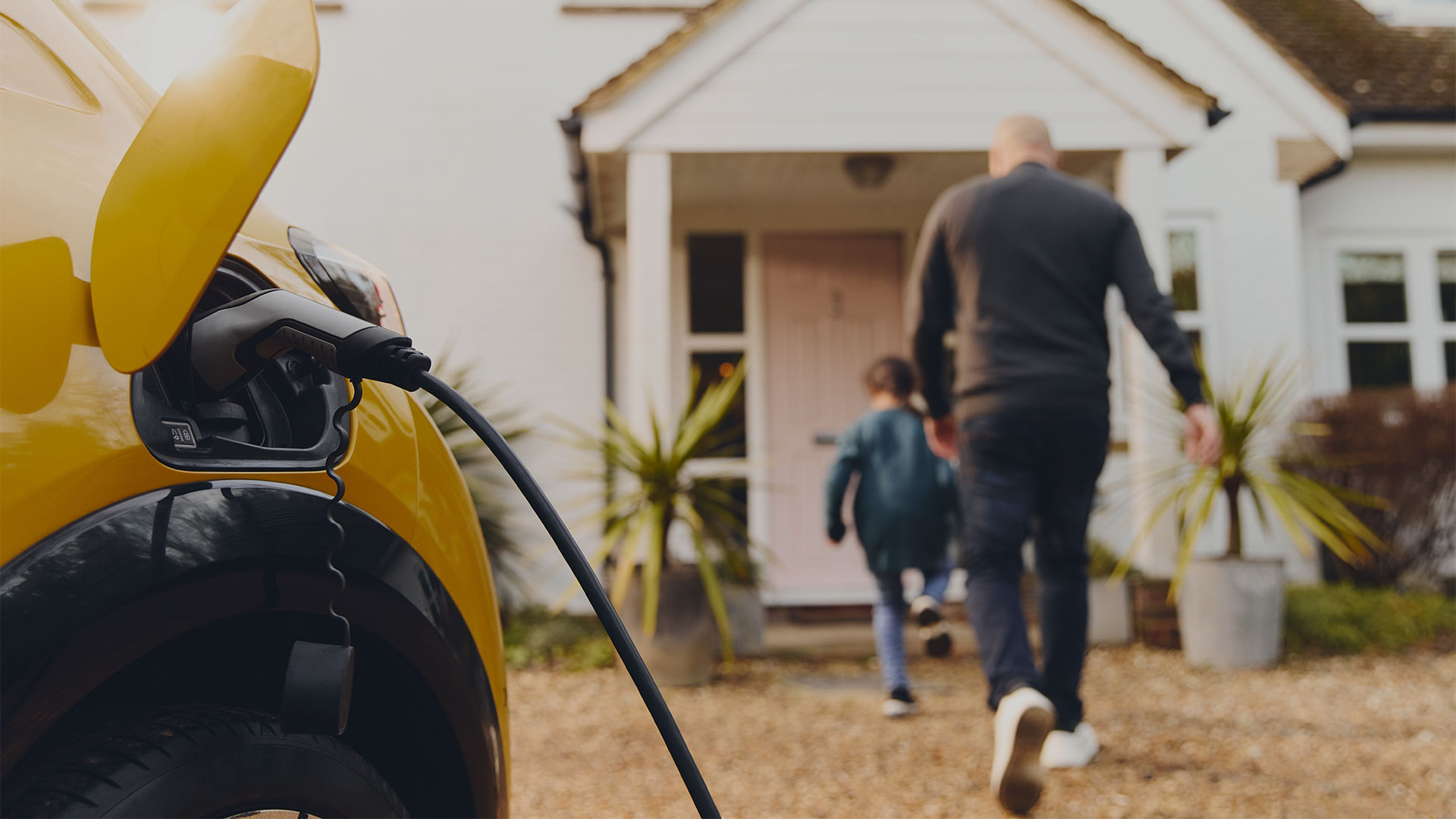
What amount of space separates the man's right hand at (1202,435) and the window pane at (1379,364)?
544 centimetres

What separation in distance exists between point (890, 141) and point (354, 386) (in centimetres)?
466

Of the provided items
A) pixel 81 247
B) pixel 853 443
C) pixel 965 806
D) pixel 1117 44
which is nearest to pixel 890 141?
pixel 1117 44

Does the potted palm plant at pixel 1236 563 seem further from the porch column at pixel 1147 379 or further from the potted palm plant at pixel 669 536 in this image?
the potted palm plant at pixel 669 536

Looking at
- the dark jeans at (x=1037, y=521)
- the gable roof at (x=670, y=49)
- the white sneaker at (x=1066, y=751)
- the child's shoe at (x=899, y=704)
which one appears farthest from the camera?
the gable roof at (x=670, y=49)

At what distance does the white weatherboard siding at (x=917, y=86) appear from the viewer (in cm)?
519

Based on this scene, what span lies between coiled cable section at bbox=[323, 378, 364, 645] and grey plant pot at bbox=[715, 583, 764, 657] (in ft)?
13.5

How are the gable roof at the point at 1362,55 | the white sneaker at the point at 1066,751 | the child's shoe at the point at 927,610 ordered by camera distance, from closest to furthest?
the white sneaker at the point at 1066,751
the child's shoe at the point at 927,610
the gable roof at the point at 1362,55

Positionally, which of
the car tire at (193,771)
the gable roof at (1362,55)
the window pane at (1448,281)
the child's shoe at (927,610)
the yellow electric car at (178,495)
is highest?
the gable roof at (1362,55)

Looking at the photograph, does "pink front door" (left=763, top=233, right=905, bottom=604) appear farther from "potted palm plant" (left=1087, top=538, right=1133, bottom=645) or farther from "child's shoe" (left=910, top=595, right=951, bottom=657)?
"child's shoe" (left=910, top=595, right=951, bottom=657)

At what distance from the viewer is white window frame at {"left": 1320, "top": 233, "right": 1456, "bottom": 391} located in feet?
24.0

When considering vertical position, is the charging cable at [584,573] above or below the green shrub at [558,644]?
above

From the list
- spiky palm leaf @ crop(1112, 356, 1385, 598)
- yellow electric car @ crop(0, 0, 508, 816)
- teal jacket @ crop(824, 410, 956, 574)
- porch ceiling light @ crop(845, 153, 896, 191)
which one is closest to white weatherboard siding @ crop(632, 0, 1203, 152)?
porch ceiling light @ crop(845, 153, 896, 191)

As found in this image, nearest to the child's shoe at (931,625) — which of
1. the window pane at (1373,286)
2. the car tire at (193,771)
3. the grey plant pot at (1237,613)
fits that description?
the grey plant pot at (1237,613)

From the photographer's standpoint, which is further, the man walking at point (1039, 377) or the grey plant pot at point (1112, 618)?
the grey plant pot at point (1112, 618)
